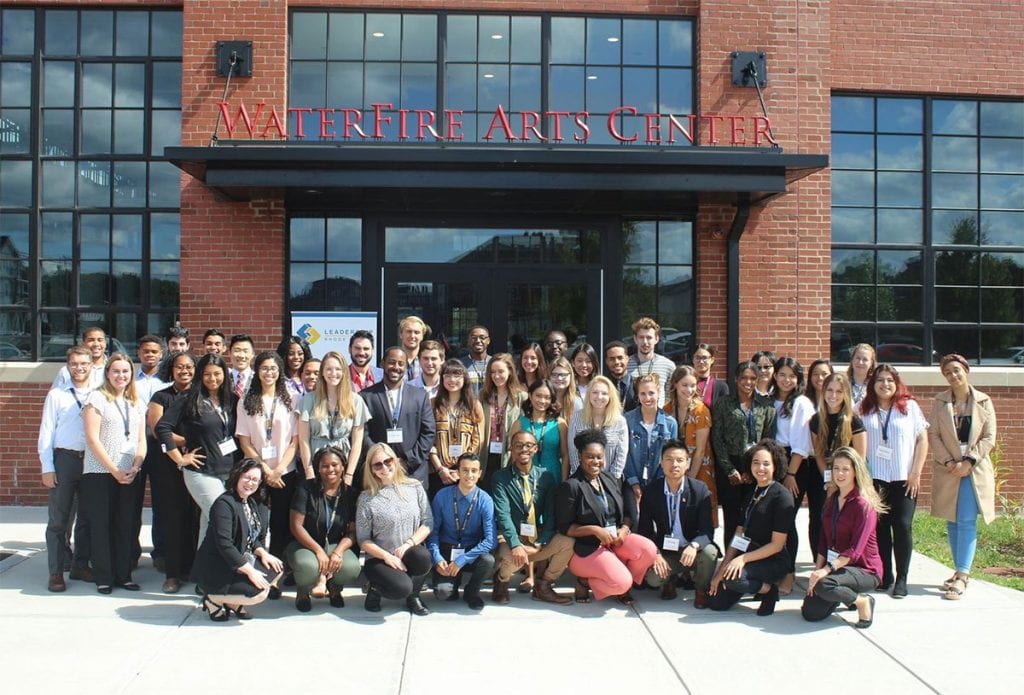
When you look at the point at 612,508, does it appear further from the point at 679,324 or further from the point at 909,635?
the point at 679,324

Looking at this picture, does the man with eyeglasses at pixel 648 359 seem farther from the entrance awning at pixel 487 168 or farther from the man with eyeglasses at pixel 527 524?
the entrance awning at pixel 487 168

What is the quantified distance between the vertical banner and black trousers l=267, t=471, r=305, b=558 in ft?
8.53

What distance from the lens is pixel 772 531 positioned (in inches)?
268

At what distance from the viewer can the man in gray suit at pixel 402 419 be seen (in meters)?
7.26

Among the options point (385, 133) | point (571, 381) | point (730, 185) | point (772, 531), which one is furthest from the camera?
point (385, 133)

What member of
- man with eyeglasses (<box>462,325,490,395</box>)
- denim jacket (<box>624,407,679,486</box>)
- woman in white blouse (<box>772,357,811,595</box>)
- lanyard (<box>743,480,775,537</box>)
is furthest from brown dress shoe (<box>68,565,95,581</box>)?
woman in white blouse (<box>772,357,811,595</box>)

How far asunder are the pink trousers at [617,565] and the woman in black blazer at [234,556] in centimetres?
225

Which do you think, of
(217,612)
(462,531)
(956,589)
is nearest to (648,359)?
(462,531)

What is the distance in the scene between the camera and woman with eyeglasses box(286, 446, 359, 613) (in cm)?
660

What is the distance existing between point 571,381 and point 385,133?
4320 mm

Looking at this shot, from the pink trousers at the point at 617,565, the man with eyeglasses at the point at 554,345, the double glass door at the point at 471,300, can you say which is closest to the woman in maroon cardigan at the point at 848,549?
the pink trousers at the point at 617,565

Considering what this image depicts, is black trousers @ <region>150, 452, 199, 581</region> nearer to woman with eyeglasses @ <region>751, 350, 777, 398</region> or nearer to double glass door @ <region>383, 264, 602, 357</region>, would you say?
double glass door @ <region>383, 264, 602, 357</region>

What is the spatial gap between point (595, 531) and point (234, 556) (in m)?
2.59

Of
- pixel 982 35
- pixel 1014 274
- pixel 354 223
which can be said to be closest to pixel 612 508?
pixel 354 223
